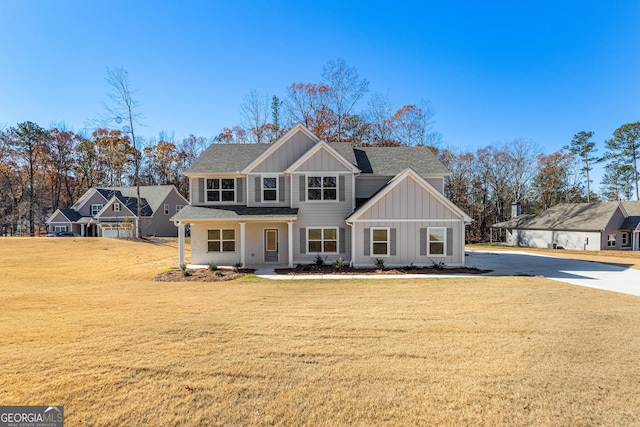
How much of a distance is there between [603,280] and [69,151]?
64.0 meters

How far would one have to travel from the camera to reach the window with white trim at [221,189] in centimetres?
1828

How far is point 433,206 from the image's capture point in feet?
51.6

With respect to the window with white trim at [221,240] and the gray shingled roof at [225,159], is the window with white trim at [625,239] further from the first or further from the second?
the window with white trim at [221,240]

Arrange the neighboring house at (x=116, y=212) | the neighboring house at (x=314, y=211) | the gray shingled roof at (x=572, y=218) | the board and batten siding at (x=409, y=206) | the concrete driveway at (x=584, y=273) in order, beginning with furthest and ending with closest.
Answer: the neighboring house at (x=116, y=212) < the gray shingled roof at (x=572, y=218) < the neighboring house at (x=314, y=211) < the board and batten siding at (x=409, y=206) < the concrete driveway at (x=584, y=273)

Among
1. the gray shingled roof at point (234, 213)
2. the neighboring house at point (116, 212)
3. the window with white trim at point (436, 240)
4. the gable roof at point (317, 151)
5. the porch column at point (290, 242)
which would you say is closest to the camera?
the window with white trim at point (436, 240)

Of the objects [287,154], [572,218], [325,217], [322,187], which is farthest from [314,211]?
[572,218]

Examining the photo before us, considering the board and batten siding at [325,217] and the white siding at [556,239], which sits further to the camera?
the white siding at [556,239]

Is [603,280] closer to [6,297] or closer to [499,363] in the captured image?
[499,363]

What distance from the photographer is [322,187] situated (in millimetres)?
17188

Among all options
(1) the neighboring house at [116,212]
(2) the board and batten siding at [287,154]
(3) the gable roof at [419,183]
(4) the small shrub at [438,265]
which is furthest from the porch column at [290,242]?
(1) the neighboring house at [116,212]

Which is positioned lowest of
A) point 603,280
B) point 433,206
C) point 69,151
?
point 603,280

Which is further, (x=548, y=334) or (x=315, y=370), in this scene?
(x=548, y=334)

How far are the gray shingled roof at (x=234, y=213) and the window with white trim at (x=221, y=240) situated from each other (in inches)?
46.3

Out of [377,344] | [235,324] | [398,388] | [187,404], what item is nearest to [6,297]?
[235,324]
